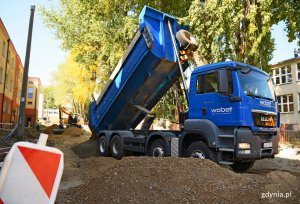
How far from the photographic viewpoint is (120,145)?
10.2 metres

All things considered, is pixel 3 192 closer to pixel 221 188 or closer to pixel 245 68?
pixel 221 188

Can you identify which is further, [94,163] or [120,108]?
[120,108]

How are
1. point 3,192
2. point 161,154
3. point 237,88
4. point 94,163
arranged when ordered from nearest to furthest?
point 3,192 → point 237,88 → point 161,154 → point 94,163

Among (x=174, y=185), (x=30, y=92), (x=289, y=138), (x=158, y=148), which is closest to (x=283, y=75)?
(x=289, y=138)

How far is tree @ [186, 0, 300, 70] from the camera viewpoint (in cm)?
1182

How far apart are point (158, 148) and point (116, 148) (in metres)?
2.61

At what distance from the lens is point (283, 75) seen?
2867 cm

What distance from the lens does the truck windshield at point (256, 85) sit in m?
6.92

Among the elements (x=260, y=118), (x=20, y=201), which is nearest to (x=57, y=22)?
(x=260, y=118)

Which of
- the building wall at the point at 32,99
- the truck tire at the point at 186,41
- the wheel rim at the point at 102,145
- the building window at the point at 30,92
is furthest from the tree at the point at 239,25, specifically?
the building window at the point at 30,92

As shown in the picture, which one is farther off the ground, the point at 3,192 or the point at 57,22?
the point at 57,22

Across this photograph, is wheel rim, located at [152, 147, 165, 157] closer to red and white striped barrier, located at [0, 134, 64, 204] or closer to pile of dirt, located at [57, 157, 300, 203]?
pile of dirt, located at [57, 157, 300, 203]

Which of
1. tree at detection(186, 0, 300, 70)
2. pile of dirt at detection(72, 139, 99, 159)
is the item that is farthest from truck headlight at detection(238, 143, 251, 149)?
pile of dirt at detection(72, 139, 99, 159)

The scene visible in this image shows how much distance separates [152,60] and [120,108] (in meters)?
2.47
